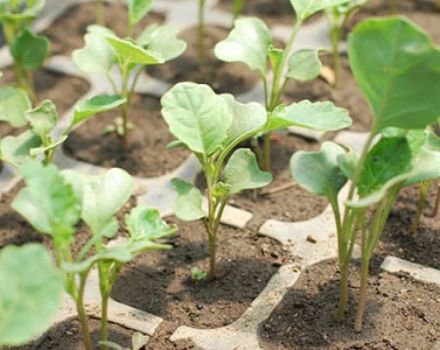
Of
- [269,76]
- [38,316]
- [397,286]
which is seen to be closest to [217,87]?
[269,76]

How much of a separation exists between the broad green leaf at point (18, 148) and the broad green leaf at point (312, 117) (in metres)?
0.36

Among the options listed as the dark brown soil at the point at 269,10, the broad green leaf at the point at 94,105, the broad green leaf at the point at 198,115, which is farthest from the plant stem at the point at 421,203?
the dark brown soil at the point at 269,10

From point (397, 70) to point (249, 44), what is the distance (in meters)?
0.43

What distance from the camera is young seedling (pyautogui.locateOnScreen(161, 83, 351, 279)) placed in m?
1.12

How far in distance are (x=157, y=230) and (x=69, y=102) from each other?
70cm

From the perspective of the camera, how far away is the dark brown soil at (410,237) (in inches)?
52.4

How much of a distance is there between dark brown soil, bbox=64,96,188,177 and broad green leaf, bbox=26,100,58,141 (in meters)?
0.31

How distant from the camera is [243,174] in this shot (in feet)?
3.95

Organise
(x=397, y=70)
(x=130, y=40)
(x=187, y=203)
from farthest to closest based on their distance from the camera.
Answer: (x=130, y=40) → (x=187, y=203) → (x=397, y=70)

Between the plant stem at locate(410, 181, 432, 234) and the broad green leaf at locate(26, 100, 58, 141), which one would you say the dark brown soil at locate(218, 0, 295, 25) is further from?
the broad green leaf at locate(26, 100, 58, 141)

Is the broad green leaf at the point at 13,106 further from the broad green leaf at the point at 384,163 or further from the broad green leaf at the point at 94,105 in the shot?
the broad green leaf at the point at 384,163

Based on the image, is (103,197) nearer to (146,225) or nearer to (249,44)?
(146,225)

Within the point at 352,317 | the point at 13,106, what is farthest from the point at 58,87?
the point at 352,317

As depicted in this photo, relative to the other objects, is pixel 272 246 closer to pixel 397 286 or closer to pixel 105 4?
pixel 397 286
